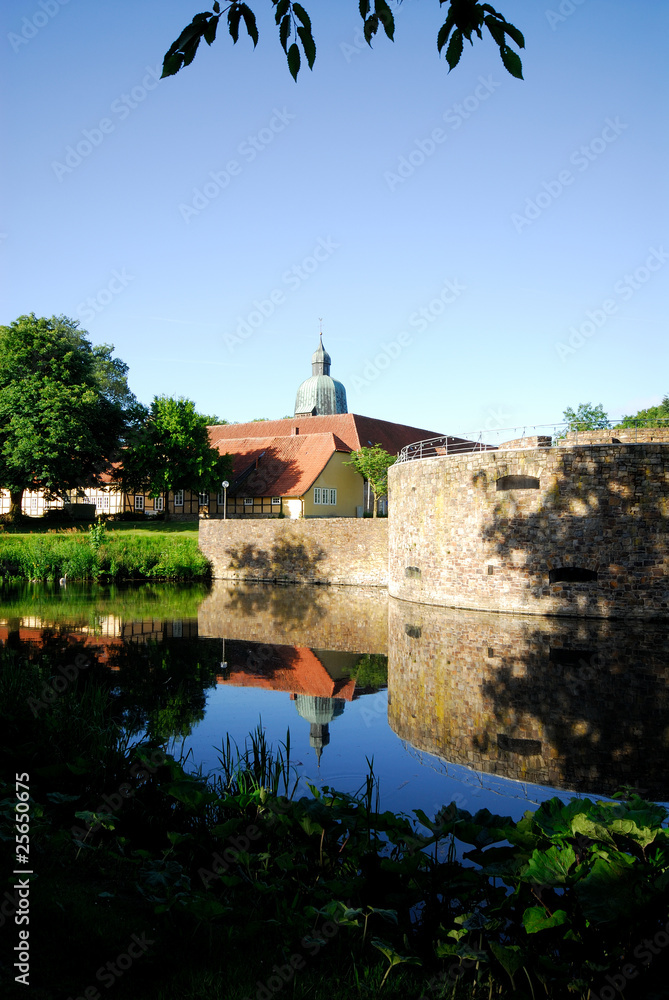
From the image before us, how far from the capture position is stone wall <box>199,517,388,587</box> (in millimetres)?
26609

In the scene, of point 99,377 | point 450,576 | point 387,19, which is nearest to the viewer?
point 387,19

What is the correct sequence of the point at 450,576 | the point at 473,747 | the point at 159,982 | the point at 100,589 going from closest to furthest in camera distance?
the point at 159,982, the point at 473,747, the point at 450,576, the point at 100,589

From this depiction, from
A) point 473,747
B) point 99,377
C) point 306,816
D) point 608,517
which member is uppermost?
point 99,377

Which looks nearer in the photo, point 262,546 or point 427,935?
point 427,935

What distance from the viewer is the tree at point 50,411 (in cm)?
3338

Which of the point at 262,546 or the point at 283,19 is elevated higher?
A: the point at 283,19

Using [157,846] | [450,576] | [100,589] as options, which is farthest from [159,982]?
[100,589]

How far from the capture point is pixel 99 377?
121 ft

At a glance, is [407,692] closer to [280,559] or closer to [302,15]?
[302,15]

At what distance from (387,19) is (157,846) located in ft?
16.0

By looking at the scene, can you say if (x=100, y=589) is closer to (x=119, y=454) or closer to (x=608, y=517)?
(x=119, y=454)

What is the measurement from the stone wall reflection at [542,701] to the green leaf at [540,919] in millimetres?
3316

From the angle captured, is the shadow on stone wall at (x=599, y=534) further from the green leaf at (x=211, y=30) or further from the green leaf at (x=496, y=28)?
the green leaf at (x=211, y=30)

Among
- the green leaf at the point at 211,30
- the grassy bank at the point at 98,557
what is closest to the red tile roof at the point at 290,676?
the green leaf at the point at 211,30
